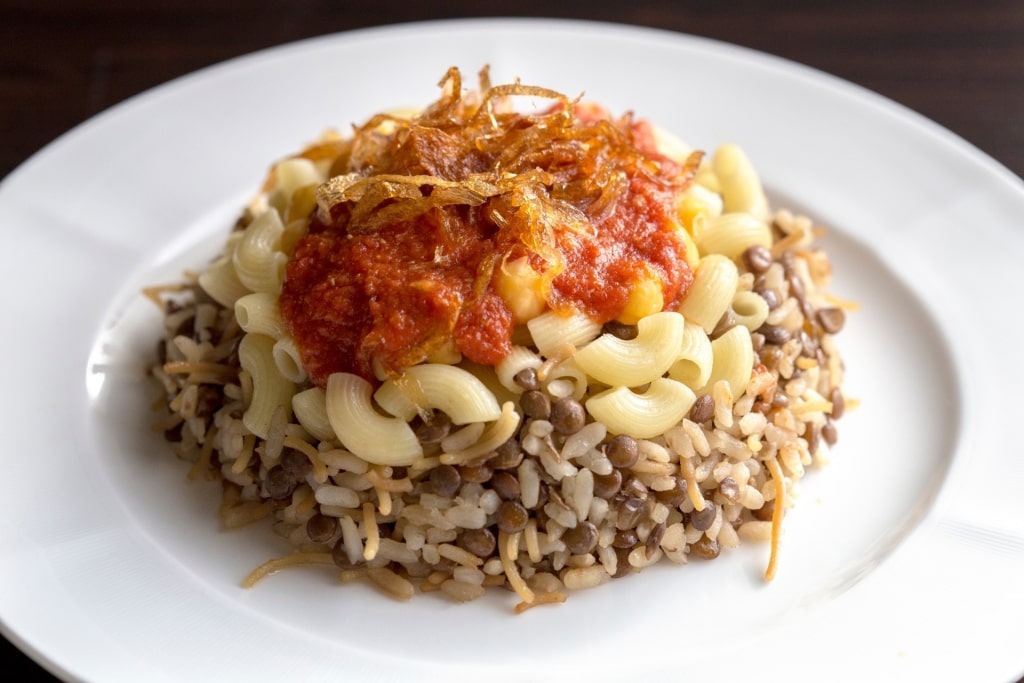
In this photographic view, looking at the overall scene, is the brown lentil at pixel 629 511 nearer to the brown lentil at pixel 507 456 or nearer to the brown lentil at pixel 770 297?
the brown lentil at pixel 507 456

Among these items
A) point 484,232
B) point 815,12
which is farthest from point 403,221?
point 815,12

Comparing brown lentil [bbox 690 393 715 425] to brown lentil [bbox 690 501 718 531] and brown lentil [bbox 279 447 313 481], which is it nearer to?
brown lentil [bbox 690 501 718 531]

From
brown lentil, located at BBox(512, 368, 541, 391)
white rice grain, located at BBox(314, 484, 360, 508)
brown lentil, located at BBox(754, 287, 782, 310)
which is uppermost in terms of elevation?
brown lentil, located at BBox(754, 287, 782, 310)

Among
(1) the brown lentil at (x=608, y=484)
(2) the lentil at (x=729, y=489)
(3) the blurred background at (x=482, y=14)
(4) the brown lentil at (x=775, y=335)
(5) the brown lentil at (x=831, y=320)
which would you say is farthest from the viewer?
(3) the blurred background at (x=482, y=14)

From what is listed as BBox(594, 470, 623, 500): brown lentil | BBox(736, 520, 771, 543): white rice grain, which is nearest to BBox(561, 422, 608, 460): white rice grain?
BBox(594, 470, 623, 500): brown lentil

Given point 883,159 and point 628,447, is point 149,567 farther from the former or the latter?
point 883,159

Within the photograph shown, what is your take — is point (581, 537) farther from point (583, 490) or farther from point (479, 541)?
point (479, 541)

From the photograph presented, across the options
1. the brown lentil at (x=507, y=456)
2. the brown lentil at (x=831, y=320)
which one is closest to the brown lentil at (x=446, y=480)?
the brown lentil at (x=507, y=456)

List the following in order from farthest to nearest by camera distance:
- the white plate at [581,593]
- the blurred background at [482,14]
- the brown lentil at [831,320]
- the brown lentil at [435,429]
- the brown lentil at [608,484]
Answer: the blurred background at [482,14] < the brown lentil at [831,320] < the brown lentil at [608,484] < the brown lentil at [435,429] < the white plate at [581,593]
